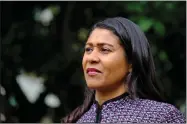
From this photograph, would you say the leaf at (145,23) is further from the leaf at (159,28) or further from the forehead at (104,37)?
the forehead at (104,37)

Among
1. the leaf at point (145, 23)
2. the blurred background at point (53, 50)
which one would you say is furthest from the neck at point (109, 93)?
the blurred background at point (53, 50)

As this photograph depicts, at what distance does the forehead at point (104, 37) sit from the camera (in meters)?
1.89

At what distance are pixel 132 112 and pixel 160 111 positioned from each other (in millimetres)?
89

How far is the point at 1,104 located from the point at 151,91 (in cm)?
131

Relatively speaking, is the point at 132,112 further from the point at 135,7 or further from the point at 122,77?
the point at 135,7

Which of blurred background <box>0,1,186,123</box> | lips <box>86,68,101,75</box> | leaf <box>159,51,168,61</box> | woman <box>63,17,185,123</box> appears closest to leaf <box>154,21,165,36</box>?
blurred background <box>0,1,186,123</box>

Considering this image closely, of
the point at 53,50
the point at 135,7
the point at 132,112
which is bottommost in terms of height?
the point at 132,112

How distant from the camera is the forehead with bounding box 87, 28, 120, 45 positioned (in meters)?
1.89

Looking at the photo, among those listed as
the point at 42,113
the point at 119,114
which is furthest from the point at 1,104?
the point at 119,114

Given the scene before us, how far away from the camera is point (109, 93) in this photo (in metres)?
1.93

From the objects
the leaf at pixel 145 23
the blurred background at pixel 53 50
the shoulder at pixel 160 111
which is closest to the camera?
the shoulder at pixel 160 111

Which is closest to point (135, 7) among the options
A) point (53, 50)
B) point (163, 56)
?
point (163, 56)

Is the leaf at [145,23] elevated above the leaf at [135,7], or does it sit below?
below

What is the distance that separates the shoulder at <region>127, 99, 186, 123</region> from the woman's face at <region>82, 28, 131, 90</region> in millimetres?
102
